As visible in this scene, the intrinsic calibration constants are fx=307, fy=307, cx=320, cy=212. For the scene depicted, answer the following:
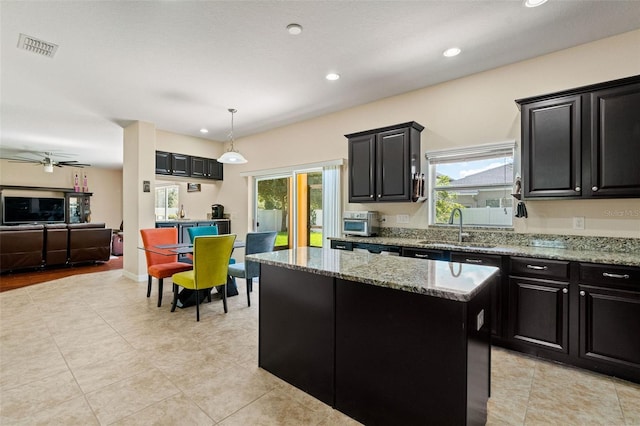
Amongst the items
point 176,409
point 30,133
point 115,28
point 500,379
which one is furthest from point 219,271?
point 30,133

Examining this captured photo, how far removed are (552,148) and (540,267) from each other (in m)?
1.09

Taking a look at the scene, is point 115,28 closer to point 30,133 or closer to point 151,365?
point 151,365

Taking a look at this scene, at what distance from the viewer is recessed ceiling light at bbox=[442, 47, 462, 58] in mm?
2943

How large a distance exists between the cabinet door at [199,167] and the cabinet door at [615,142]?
6154 mm

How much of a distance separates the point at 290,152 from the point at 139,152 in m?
2.56

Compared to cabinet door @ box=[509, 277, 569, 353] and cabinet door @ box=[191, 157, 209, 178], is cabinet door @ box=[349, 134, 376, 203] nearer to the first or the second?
cabinet door @ box=[509, 277, 569, 353]

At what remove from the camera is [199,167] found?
6.43 m

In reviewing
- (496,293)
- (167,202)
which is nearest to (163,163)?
(167,202)

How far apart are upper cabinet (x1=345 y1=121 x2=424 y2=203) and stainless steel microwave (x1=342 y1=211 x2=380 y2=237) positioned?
0.63 ft

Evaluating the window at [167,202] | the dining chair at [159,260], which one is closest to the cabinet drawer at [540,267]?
the dining chair at [159,260]

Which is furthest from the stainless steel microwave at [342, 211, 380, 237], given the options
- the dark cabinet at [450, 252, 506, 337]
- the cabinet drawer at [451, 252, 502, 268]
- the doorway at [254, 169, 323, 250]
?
the dark cabinet at [450, 252, 506, 337]

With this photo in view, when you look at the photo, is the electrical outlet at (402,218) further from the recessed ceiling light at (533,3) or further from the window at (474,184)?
the recessed ceiling light at (533,3)

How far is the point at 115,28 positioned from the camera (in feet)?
8.66

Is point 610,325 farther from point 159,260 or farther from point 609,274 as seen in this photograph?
point 159,260
